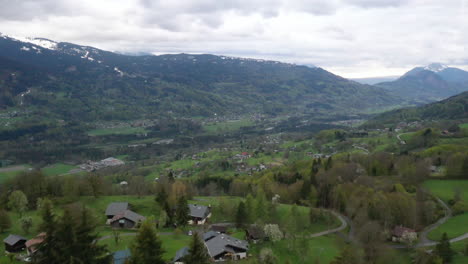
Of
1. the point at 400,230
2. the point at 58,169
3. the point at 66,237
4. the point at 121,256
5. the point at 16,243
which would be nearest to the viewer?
the point at 66,237

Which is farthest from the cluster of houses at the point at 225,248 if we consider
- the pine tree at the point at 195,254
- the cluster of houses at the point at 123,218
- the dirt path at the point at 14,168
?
the dirt path at the point at 14,168

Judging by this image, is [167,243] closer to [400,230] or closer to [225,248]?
[225,248]

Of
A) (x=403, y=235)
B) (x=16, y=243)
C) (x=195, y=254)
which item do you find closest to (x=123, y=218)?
(x=16, y=243)

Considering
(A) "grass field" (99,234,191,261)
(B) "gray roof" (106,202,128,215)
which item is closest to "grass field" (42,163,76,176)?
(B) "gray roof" (106,202,128,215)

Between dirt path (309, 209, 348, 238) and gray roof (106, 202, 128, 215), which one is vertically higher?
gray roof (106, 202, 128, 215)

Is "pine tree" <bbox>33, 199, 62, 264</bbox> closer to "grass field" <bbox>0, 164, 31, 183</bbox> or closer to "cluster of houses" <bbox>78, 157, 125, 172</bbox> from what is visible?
"grass field" <bbox>0, 164, 31, 183</bbox>

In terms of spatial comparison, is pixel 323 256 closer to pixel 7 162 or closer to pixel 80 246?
pixel 80 246

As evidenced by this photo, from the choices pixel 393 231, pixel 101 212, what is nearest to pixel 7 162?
pixel 101 212
